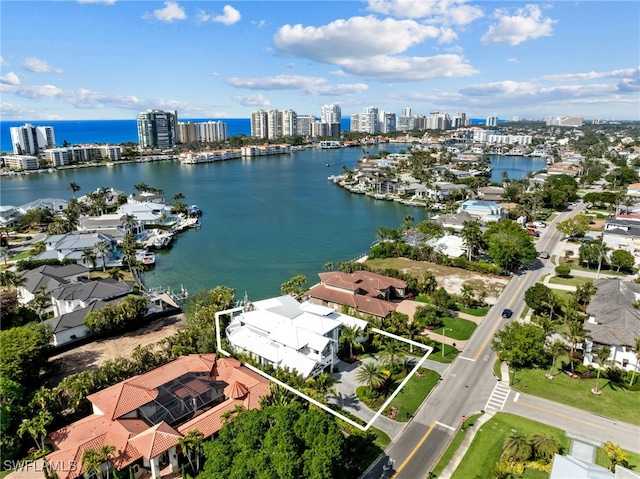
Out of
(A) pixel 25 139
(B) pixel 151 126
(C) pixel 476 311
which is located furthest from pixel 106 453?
(B) pixel 151 126

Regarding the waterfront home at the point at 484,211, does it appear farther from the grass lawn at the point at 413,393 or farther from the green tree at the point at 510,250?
the grass lawn at the point at 413,393

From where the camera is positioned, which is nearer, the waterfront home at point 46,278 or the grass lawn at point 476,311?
the grass lawn at point 476,311

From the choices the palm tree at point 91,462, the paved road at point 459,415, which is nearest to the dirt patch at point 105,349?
the palm tree at point 91,462

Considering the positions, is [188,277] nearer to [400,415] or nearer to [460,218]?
[400,415]

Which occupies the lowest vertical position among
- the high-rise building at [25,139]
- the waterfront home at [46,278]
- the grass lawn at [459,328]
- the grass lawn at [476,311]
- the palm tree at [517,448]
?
the grass lawn at [459,328]

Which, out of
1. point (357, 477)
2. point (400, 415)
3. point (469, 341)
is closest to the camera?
point (357, 477)

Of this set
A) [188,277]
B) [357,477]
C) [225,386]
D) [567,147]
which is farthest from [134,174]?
[567,147]
